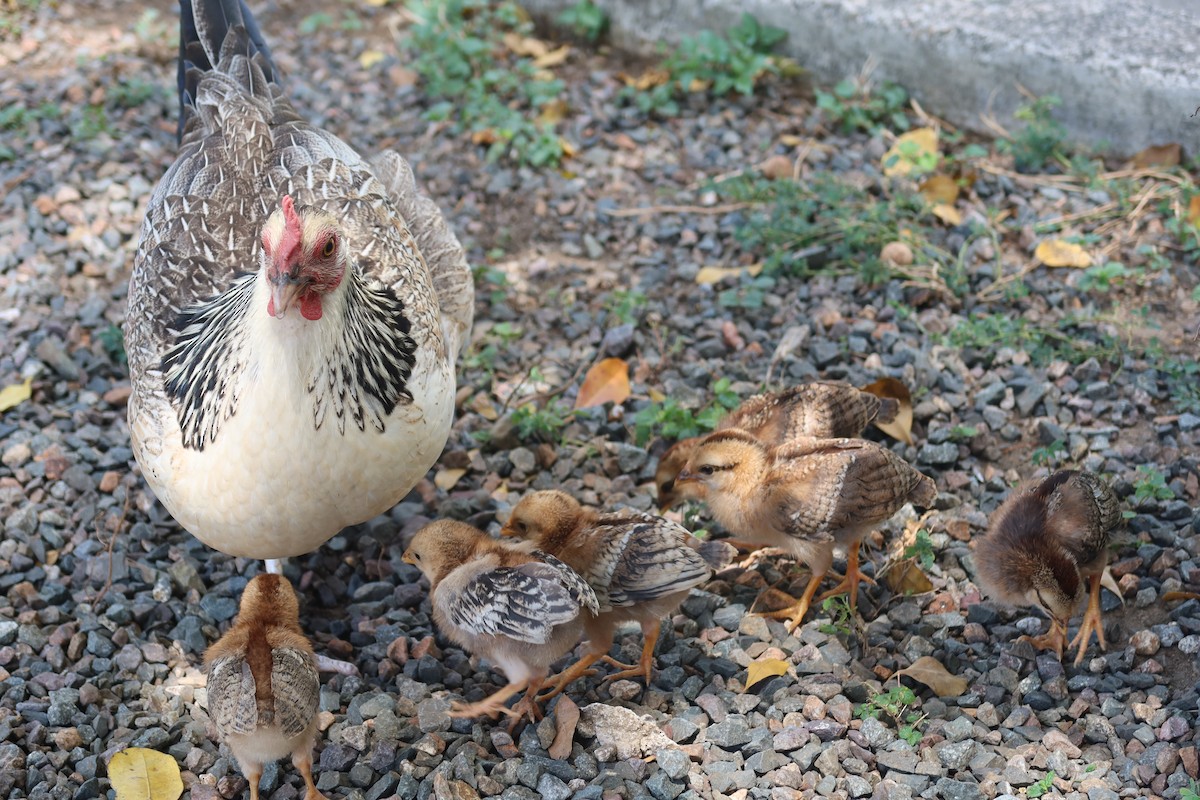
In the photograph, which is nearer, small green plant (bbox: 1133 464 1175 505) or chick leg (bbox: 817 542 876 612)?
chick leg (bbox: 817 542 876 612)

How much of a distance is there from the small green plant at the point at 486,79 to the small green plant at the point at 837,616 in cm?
339

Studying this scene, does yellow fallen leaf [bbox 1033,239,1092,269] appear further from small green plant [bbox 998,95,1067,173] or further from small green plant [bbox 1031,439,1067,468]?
small green plant [bbox 1031,439,1067,468]

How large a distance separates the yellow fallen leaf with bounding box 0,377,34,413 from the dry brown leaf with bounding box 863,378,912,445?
371 cm

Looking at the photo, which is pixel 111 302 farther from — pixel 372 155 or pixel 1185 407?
pixel 1185 407

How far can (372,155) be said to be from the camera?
7.02 m

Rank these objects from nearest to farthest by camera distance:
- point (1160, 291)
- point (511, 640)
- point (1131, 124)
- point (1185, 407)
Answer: point (511, 640), point (1185, 407), point (1160, 291), point (1131, 124)

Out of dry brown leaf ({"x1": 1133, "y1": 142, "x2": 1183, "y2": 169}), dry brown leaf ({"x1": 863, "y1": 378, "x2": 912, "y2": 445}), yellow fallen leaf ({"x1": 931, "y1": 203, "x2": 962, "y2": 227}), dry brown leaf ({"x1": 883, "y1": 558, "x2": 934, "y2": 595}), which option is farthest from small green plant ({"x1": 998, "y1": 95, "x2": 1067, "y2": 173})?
dry brown leaf ({"x1": 883, "y1": 558, "x2": 934, "y2": 595})

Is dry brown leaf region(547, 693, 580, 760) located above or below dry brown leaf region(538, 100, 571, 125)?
below

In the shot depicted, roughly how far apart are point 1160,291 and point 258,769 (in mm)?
4434

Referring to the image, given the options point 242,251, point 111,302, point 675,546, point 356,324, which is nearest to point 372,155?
point 111,302

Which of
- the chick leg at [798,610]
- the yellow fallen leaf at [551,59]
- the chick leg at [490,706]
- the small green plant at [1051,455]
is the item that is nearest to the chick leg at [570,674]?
the chick leg at [490,706]

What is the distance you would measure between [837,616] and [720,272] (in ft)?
7.08

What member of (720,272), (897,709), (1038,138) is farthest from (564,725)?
(1038,138)

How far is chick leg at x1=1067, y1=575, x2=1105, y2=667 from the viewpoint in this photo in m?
4.01
